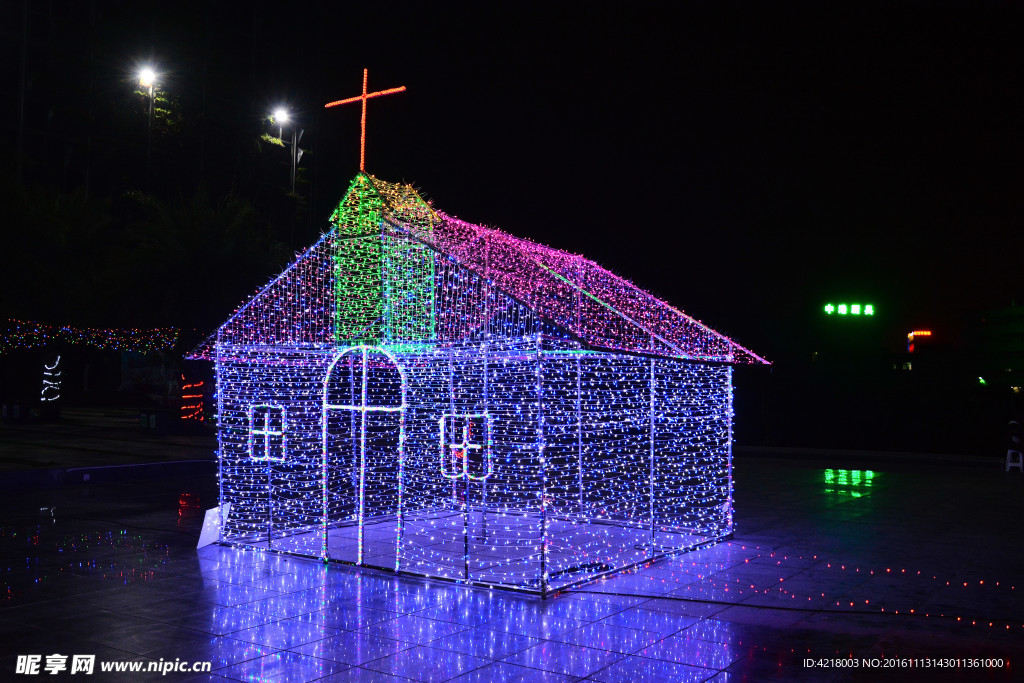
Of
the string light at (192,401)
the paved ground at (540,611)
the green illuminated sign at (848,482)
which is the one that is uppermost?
the string light at (192,401)

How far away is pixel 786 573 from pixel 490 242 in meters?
4.07

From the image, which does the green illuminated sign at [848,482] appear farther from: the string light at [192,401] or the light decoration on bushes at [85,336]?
the string light at [192,401]

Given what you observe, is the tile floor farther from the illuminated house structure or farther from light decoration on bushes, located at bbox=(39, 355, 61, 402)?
light decoration on bushes, located at bbox=(39, 355, 61, 402)

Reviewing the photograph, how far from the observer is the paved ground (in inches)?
203

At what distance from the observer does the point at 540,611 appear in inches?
248

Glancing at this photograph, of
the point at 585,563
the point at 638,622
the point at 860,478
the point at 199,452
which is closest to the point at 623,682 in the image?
the point at 638,622

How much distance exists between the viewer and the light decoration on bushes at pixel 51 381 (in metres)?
24.6

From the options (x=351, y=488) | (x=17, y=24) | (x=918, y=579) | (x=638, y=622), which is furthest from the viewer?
(x=17, y=24)

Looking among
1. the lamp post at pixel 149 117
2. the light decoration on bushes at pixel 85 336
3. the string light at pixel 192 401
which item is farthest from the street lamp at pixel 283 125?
the light decoration on bushes at pixel 85 336

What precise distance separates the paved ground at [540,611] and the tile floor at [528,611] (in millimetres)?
20

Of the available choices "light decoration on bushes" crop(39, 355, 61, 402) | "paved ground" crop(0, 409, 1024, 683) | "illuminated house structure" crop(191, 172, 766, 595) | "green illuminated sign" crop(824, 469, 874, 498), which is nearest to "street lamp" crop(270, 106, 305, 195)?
"light decoration on bushes" crop(39, 355, 61, 402)

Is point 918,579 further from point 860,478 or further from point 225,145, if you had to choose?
point 225,145

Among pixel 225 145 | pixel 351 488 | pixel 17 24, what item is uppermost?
pixel 17 24

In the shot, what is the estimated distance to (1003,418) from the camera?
20.2 m
